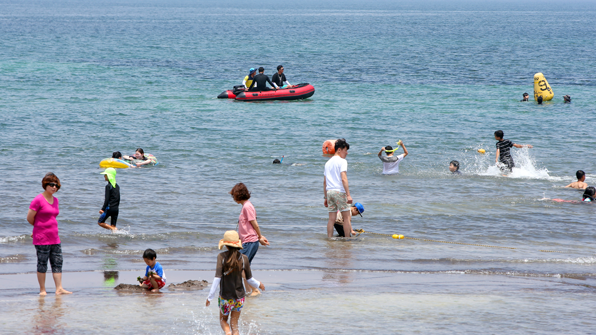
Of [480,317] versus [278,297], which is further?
[278,297]

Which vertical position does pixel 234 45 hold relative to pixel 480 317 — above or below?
above

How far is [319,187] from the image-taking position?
54.3 feet

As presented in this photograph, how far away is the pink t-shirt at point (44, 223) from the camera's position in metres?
7.82

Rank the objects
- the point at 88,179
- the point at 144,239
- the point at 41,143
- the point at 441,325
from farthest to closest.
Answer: the point at 41,143 → the point at 88,179 → the point at 144,239 → the point at 441,325

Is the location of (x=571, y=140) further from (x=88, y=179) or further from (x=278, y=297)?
(x=278, y=297)

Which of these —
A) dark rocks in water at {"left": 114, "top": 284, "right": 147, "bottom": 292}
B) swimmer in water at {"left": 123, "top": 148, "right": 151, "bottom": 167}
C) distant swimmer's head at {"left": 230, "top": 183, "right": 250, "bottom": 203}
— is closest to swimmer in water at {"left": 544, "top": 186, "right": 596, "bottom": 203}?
distant swimmer's head at {"left": 230, "top": 183, "right": 250, "bottom": 203}

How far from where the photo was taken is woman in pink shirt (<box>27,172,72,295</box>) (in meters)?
7.79

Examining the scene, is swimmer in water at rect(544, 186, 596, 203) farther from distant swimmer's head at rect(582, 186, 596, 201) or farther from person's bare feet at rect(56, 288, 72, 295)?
person's bare feet at rect(56, 288, 72, 295)

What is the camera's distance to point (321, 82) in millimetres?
40000

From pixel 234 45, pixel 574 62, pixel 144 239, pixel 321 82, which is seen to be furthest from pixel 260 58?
pixel 144 239

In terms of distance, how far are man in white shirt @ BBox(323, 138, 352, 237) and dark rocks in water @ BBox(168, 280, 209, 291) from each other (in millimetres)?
3091

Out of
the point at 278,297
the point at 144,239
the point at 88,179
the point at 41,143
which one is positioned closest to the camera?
the point at 278,297

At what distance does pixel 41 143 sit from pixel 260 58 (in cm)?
3849

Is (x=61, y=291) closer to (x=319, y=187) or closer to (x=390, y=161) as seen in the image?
(x=319, y=187)
